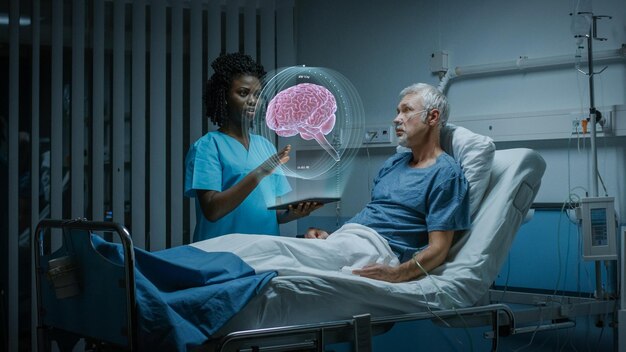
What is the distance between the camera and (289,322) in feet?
7.45

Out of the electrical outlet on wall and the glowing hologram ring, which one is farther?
the electrical outlet on wall

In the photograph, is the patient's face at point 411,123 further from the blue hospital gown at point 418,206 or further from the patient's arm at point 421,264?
the patient's arm at point 421,264

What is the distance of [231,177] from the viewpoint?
125 inches

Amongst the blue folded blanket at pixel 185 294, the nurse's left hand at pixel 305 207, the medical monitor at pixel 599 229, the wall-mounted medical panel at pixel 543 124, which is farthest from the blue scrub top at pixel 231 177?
the medical monitor at pixel 599 229

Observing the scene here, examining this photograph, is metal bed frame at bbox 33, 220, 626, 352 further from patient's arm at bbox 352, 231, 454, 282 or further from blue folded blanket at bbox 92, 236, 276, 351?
patient's arm at bbox 352, 231, 454, 282

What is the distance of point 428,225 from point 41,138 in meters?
2.58

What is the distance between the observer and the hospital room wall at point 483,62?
3.33 metres

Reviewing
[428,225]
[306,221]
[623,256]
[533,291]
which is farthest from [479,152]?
[306,221]

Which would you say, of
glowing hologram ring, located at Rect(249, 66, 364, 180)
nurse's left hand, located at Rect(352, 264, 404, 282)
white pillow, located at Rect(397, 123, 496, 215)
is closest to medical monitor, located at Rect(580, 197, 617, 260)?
white pillow, located at Rect(397, 123, 496, 215)

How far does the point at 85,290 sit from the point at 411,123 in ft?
4.66

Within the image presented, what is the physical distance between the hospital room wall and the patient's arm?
1.04 m

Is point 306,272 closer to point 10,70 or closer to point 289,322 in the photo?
point 289,322

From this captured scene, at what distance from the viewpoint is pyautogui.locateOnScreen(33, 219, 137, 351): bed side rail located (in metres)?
2.03

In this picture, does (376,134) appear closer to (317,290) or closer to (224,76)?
(224,76)
